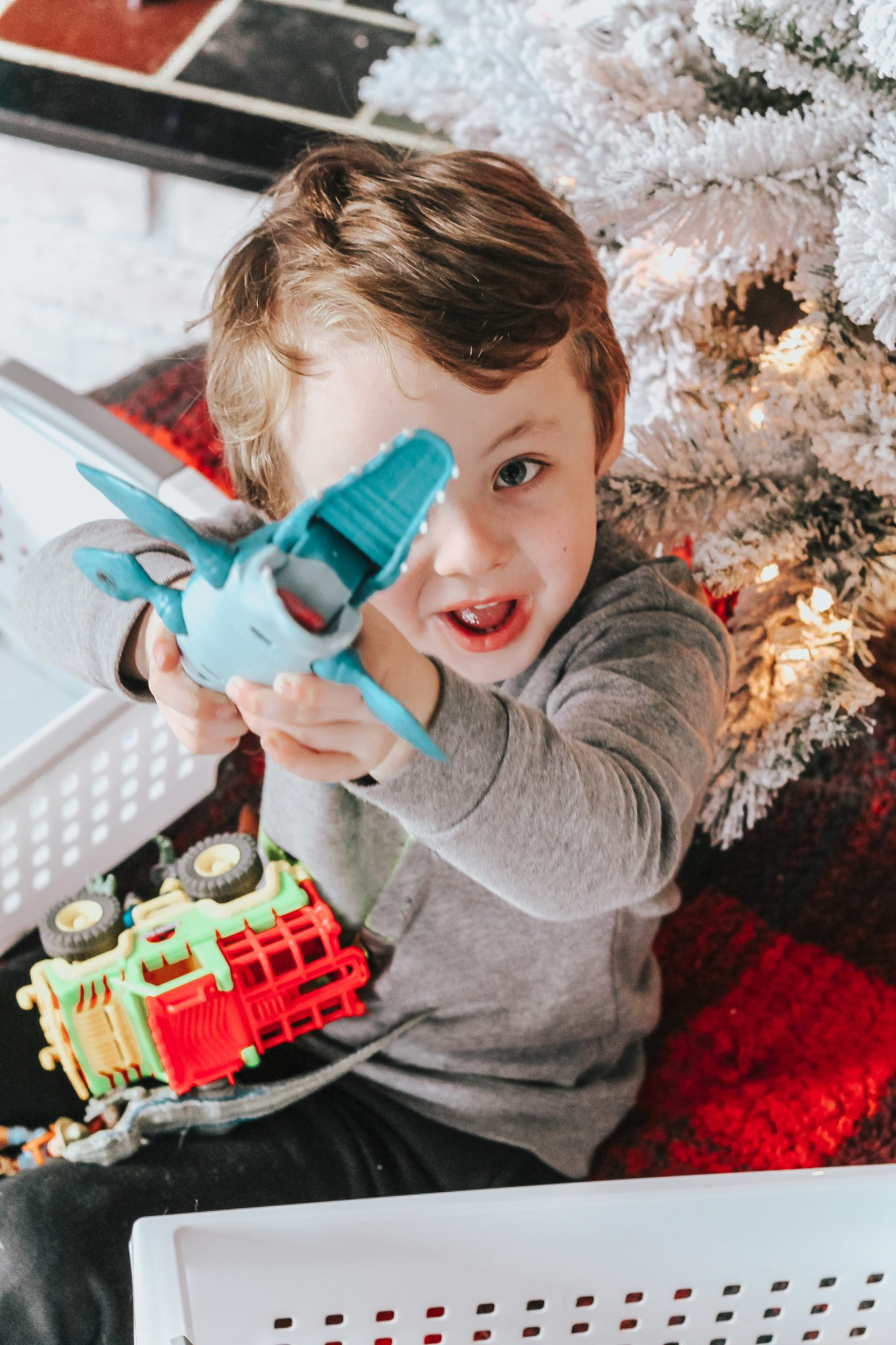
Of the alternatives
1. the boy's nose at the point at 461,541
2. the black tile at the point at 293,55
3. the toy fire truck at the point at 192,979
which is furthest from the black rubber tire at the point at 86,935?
the black tile at the point at 293,55

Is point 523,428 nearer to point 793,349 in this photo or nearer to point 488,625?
point 488,625

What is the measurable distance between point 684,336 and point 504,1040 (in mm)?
444

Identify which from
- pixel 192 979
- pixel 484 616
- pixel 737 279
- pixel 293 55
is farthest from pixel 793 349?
pixel 293 55

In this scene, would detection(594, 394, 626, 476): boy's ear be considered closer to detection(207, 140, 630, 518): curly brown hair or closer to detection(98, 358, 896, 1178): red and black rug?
detection(207, 140, 630, 518): curly brown hair

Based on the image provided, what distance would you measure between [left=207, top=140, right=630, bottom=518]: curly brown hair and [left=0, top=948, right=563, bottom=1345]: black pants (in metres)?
0.36

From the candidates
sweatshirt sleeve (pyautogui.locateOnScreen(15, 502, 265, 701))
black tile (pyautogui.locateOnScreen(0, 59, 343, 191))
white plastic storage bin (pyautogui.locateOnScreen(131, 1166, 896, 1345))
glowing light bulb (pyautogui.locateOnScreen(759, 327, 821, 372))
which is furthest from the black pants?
black tile (pyautogui.locateOnScreen(0, 59, 343, 191))

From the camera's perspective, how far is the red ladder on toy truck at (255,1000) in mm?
716

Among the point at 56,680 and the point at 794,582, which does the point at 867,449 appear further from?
the point at 56,680

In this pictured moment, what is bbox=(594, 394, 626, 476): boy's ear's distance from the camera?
0.67m

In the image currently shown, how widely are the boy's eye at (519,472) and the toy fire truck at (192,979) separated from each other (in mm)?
293

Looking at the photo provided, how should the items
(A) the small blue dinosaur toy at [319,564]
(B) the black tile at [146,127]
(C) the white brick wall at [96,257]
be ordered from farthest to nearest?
1. (C) the white brick wall at [96,257]
2. (B) the black tile at [146,127]
3. (A) the small blue dinosaur toy at [319,564]

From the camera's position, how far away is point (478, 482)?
576mm

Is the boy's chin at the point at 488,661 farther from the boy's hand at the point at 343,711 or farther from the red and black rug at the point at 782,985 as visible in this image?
the red and black rug at the point at 782,985

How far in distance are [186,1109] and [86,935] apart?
117 millimetres
